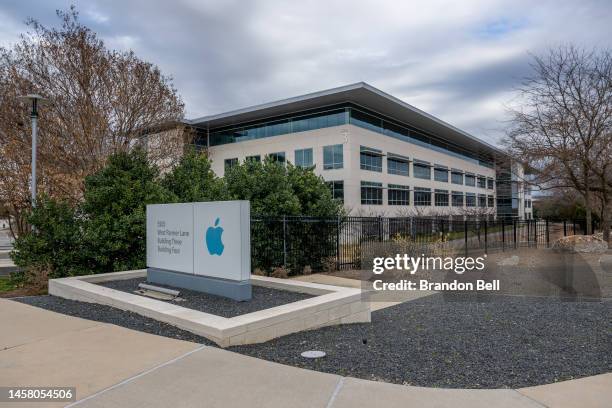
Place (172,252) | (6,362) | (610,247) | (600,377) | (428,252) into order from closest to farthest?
(600,377) < (6,362) < (172,252) < (428,252) < (610,247)

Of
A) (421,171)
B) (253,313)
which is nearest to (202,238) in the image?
(253,313)

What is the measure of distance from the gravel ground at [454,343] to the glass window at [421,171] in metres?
44.0

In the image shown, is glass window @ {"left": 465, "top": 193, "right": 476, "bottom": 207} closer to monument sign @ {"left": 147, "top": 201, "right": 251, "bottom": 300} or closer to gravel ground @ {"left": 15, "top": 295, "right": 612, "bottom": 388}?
gravel ground @ {"left": 15, "top": 295, "right": 612, "bottom": 388}

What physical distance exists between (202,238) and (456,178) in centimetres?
6018

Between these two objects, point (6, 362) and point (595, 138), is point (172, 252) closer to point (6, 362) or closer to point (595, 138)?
point (6, 362)

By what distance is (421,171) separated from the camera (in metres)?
53.9

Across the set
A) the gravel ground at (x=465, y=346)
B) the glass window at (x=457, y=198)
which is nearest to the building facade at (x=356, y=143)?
the glass window at (x=457, y=198)

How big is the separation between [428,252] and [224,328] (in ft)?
39.3

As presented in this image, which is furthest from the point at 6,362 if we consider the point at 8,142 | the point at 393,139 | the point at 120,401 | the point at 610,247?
the point at 393,139

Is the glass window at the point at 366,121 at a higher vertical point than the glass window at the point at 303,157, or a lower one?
higher

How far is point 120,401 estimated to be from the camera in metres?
4.13

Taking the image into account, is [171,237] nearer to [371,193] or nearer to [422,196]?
[371,193]

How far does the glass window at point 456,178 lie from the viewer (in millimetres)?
63069

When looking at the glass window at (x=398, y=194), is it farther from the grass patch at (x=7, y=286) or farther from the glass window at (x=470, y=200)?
the grass patch at (x=7, y=286)
